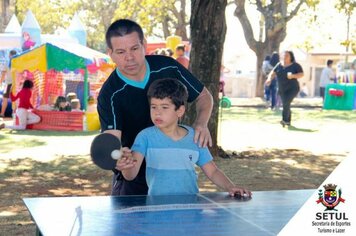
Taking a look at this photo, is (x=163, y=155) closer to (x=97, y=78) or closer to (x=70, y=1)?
(x=97, y=78)

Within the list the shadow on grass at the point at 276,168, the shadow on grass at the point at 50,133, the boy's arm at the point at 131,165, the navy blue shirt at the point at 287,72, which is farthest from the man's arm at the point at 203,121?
the navy blue shirt at the point at 287,72

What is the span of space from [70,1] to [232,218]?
39.8 metres

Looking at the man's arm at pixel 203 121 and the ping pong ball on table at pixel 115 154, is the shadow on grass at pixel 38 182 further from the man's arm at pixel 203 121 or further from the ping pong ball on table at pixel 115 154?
the ping pong ball on table at pixel 115 154

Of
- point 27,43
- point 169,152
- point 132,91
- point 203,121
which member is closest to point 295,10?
point 27,43

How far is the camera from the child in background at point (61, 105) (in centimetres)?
1495

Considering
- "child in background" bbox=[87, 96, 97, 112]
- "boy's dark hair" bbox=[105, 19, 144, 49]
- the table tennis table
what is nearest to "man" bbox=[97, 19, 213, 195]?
"boy's dark hair" bbox=[105, 19, 144, 49]

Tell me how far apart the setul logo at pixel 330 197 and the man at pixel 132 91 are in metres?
0.85

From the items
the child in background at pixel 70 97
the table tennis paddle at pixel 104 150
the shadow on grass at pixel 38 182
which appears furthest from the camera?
the child in background at pixel 70 97

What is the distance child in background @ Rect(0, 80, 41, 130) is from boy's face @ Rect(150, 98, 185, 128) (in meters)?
11.1

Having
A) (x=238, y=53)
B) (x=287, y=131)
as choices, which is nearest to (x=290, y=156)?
(x=287, y=131)

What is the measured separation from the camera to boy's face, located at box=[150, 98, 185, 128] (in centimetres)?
367

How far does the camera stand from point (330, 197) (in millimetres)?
3107

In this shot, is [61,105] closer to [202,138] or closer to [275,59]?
[275,59]

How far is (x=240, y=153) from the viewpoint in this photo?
10.9 m
